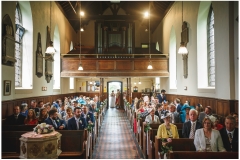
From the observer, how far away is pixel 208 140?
3.96 metres

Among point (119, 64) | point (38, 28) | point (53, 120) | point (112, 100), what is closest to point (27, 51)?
point (38, 28)

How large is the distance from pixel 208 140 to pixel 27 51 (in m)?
7.75

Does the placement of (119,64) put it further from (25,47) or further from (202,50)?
(25,47)

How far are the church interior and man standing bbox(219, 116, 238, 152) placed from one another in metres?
0.54

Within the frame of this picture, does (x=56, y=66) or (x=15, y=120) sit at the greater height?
(x=56, y=66)

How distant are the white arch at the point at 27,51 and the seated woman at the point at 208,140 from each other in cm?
727

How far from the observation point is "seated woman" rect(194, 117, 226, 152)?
3.90 metres

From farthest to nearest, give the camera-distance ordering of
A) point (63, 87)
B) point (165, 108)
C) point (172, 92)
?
point (63, 87)
point (172, 92)
point (165, 108)

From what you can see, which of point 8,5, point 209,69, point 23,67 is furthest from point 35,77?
point 209,69

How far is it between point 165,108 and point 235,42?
10.6 feet

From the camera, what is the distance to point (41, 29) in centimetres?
1028

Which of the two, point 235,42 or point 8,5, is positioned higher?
point 8,5

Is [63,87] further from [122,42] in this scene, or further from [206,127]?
[206,127]

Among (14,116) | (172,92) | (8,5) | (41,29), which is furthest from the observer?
(172,92)
